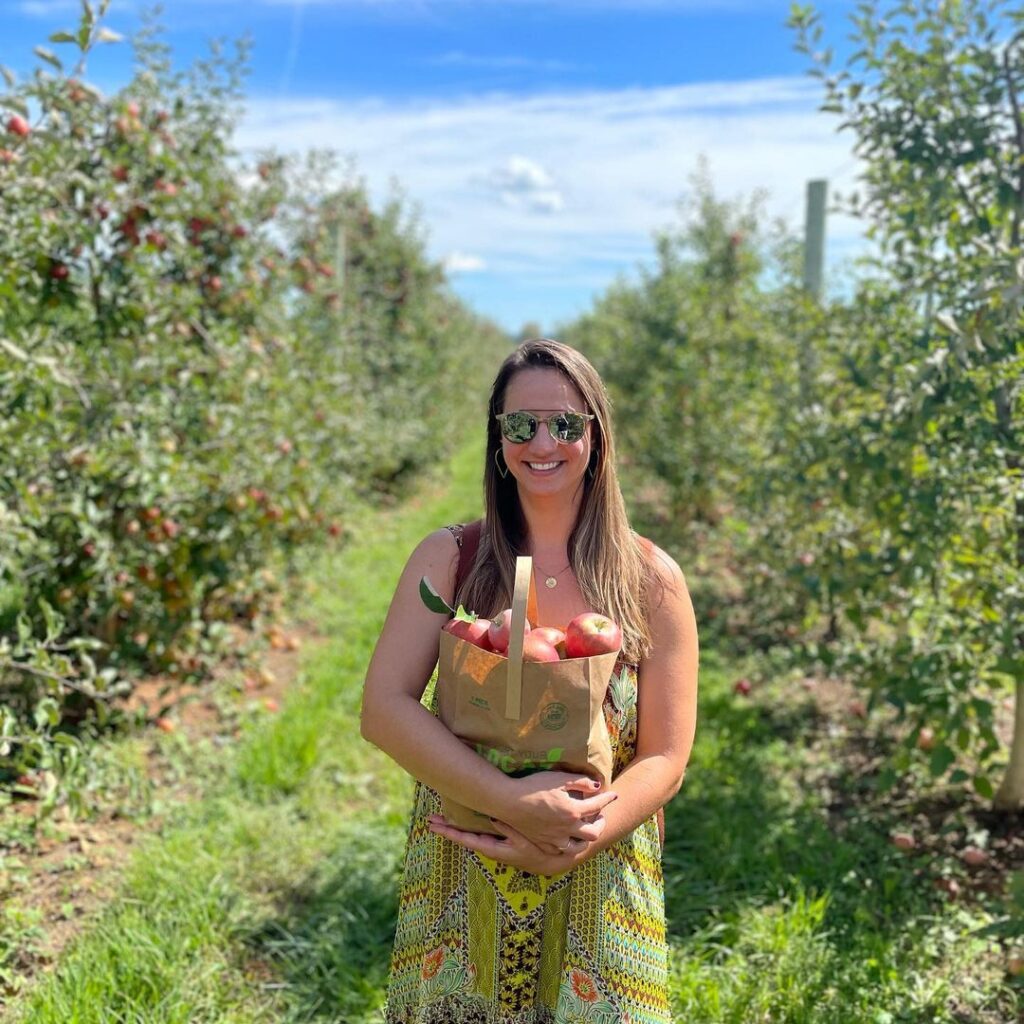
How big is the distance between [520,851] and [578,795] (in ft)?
0.38

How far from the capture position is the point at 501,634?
4.25 feet

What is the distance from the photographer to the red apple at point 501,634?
4.23 ft

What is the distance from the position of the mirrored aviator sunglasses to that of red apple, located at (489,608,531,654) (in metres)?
0.32

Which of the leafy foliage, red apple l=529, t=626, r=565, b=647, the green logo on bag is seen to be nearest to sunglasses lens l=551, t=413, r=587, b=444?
red apple l=529, t=626, r=565, b=647

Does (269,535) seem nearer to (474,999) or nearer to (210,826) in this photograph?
(210,826)

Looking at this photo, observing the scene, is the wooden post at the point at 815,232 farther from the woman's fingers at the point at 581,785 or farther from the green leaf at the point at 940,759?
the woman's fingers at the point at 581,785

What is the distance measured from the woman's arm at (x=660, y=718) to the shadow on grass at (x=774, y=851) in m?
1.22

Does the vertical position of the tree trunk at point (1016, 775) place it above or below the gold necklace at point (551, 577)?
below

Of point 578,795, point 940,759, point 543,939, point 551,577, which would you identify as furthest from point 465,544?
point 940,759

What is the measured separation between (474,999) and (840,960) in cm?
122

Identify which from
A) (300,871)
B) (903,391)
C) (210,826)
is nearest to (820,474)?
(903,391)

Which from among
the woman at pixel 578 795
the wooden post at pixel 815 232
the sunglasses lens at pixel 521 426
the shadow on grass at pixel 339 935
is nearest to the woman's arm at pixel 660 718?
the woman at pixel 578 795

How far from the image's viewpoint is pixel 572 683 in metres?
1.23

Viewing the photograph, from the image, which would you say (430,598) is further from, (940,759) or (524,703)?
(940,759)
